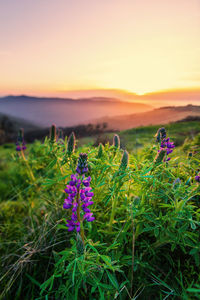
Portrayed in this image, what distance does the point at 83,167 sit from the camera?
1547 mm

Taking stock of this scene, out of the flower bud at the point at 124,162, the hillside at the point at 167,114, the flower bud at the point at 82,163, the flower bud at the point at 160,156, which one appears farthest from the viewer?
the hillside at the point at 167,114

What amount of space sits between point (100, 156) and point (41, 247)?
4.19 feet

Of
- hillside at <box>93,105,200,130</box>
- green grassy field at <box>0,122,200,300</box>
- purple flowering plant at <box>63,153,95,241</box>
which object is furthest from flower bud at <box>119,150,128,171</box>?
hillside at <box>93,105,200,130</box>

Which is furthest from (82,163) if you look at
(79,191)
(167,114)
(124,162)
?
(167,114)

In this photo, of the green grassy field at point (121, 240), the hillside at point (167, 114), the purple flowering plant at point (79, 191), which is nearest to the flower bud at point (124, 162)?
the green grassy field at point (121, 240)

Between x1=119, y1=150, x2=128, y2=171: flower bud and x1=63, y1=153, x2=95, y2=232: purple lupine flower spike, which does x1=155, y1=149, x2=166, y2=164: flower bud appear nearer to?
x1=119, y1=150, x2=128, y2=171: flower bud

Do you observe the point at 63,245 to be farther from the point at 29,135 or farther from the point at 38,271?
the point at 29,135

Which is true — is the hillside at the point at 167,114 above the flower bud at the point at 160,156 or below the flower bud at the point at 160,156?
above

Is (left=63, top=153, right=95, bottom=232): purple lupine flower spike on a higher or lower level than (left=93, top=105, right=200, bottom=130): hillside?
lower

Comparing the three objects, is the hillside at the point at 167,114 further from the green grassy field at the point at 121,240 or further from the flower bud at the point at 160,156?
the flower bud at the point at 160,156

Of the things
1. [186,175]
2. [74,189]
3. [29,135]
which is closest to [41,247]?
[74,189]

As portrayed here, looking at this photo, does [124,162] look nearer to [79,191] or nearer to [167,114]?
[79,191]

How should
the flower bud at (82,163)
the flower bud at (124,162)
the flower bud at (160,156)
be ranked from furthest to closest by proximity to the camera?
the flower bud at (160,156) → the flower bud at (124,162) → the flower bud at (82,163)

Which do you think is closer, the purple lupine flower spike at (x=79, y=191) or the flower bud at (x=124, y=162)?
the purple lupine flower spike at (x=79, y=191)
